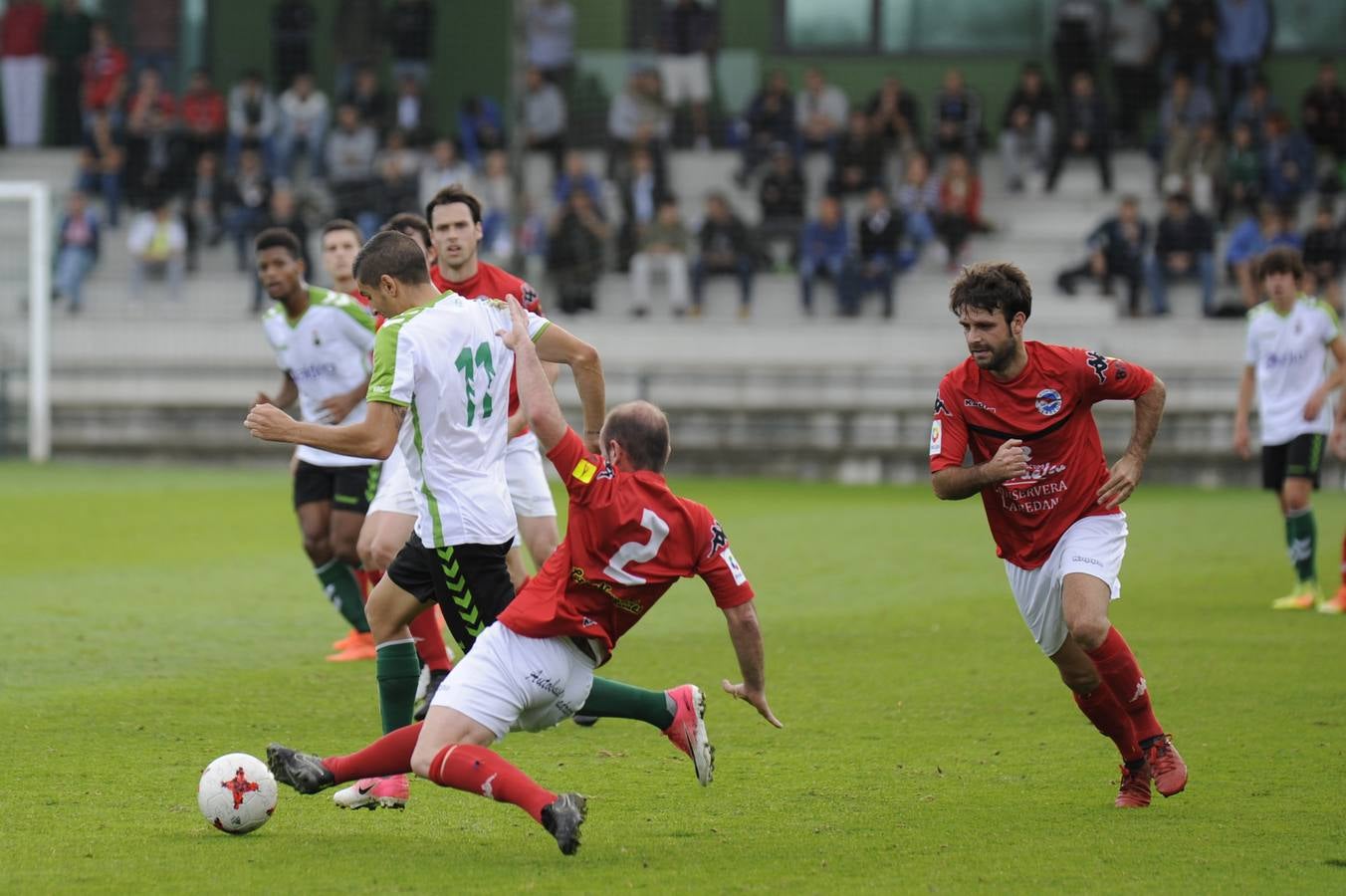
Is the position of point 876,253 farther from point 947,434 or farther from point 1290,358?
point 947,434

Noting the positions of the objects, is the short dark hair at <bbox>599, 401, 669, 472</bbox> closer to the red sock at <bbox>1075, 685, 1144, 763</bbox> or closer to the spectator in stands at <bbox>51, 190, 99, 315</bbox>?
the red sock at <bbox>1075, 685, 1144, 763</bbox>

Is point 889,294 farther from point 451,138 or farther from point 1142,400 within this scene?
point 1142,400

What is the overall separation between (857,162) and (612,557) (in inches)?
764

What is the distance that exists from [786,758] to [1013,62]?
21.4m

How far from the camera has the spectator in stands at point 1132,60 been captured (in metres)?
25.1

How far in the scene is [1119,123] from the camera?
83.3ft

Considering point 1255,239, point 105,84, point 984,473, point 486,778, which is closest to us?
point 486,778

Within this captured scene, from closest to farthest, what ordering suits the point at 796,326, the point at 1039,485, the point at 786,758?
1. the point at 1039,485
2. the point at 786,758
3. the point at 796,326

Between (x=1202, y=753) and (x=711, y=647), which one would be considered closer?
(x=1202, y=753)

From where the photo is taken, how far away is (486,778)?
17.1ft

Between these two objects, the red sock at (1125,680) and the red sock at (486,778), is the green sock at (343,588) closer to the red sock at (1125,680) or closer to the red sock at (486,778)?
the red sock at (486,778)

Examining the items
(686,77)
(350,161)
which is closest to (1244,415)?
(686,77)

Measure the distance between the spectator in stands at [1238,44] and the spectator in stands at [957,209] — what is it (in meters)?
4.00

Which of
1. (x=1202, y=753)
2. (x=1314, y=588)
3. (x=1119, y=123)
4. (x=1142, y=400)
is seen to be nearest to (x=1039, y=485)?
(x=1142, y=400)
